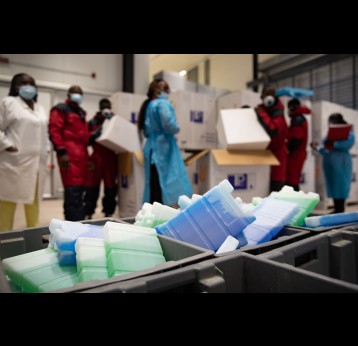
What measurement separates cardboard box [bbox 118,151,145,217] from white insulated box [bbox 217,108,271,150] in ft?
2.61

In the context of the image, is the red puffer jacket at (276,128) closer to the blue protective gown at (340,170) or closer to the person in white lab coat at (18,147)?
the blue protective gown at (340,170)

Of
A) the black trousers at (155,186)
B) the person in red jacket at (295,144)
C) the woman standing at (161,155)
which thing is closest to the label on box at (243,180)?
the woman standing at (161,155)

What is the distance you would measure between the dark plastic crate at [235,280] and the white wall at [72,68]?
488cm

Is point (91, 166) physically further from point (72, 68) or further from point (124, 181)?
point (72, 68)

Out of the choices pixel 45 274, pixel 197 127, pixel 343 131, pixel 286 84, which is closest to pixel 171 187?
pixel 197 127

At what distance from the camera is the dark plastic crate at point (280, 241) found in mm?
598

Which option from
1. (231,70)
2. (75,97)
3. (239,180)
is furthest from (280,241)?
(231,70)

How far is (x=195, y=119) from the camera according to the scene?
3.21 metres

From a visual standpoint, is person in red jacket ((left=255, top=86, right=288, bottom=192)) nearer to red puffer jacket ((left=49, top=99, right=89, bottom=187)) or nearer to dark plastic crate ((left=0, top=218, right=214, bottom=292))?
red puffer jacket ((left=49, top=99, right=89, bottom=187))

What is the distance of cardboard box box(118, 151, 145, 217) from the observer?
8.52ft

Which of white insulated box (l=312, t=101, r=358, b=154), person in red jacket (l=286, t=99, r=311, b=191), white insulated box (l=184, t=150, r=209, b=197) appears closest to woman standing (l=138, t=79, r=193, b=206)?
white insulated box (l=184, t=150, r=209, b=197)

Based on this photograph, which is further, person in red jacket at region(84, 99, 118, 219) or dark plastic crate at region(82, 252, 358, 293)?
person in red jacket at region(84, 99, 118, 219)

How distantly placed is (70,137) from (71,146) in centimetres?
7
